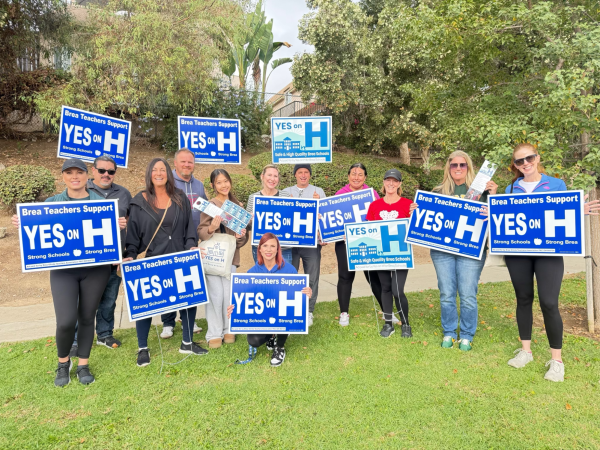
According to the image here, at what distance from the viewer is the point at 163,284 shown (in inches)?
176

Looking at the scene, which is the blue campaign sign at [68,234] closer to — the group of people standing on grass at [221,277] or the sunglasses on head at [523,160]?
the group of people standing on grass at [221,277]

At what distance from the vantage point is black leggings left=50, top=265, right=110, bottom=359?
3.97m

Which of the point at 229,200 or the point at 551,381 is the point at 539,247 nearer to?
the point at 551,381

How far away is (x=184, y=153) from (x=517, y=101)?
481 centimetres

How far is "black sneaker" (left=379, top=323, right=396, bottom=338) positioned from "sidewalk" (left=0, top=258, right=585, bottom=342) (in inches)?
68.9

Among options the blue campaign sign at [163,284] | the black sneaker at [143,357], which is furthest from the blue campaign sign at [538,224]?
the black sneaker at [143,357]

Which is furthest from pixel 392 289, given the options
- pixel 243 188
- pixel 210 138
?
pixel 243 188

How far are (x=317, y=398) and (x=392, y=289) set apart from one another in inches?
74.6

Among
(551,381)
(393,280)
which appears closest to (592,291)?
(551,381)

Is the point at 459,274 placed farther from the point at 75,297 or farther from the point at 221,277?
the point at 75,297

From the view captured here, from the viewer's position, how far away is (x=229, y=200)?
4.99 meters

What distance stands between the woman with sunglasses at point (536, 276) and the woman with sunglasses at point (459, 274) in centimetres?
41

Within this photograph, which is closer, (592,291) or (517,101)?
(592,291)

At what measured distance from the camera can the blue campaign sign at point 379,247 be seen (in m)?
5.14
